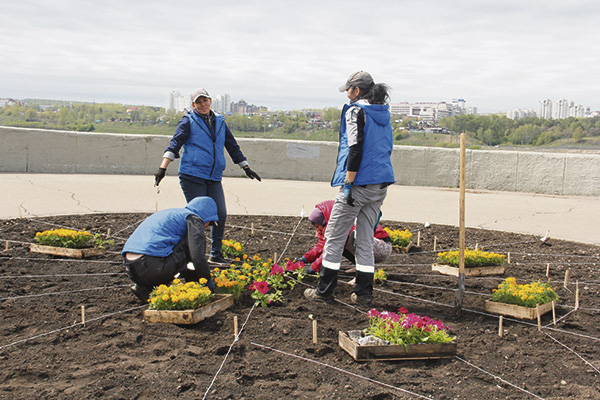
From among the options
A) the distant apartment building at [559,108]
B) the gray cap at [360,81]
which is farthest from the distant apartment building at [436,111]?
the distant apartment building at [559,108]

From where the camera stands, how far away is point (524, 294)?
4680mm

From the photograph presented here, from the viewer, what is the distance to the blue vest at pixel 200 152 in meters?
5.87

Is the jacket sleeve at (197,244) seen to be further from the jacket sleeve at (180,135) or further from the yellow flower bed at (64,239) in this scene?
the yellow flower bed at (64,239)

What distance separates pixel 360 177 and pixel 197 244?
1378 mm

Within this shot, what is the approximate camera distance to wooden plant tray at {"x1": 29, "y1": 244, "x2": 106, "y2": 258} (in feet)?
20.4

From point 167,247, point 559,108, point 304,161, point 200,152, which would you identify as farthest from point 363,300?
point 559,108

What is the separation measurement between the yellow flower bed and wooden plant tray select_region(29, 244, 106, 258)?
0.24 feet

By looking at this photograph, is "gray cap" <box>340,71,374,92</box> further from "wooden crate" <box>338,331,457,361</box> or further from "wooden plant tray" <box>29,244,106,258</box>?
"wooden plant tray" <box>29,244,106,258</box>

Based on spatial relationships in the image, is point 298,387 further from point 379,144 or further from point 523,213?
point 523,213

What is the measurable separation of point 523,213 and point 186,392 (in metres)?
8.35

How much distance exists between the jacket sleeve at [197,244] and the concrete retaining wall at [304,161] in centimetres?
997

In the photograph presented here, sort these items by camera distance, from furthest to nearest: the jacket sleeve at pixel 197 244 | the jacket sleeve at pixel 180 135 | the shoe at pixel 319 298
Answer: the jacket sleeve at pixel 180 135, the shoe at pixel 319 298, the jacket sleeve at pixel 197 244

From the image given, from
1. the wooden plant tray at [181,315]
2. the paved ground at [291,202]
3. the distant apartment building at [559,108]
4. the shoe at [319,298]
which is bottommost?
the shoe at [319,298]

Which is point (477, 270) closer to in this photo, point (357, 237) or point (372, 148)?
point (357, 237)
